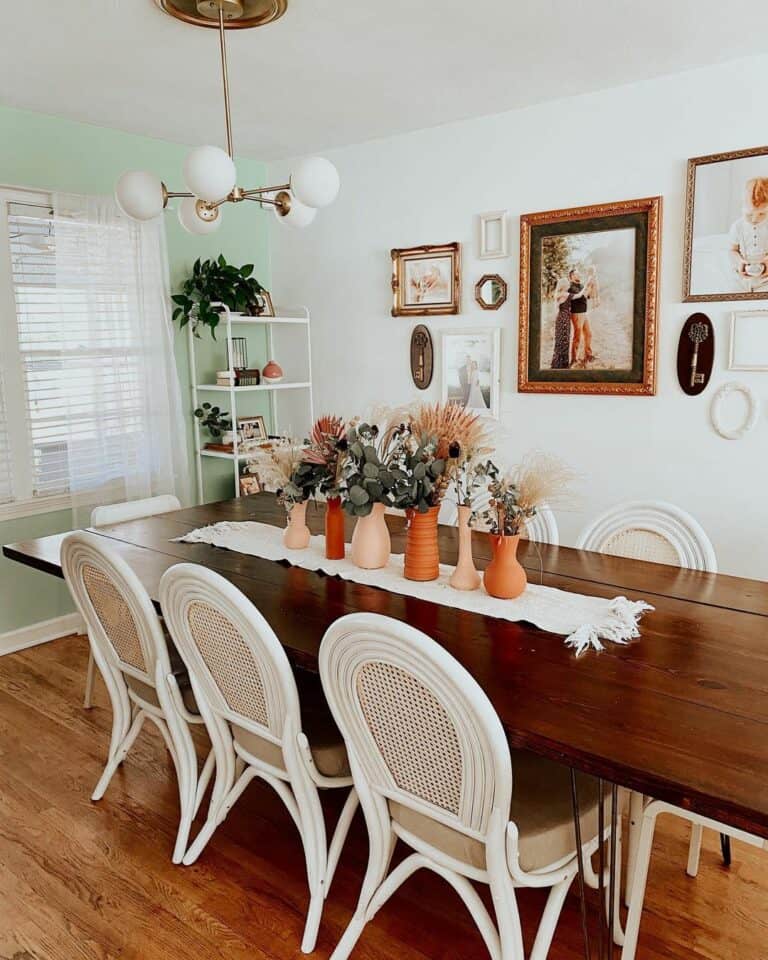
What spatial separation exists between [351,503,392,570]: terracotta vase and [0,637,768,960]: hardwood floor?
81cm

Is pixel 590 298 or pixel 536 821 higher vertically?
pixel 590 298

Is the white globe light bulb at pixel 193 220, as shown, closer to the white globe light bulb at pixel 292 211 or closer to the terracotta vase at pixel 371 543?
the white globe light bulb at pixel 292 211

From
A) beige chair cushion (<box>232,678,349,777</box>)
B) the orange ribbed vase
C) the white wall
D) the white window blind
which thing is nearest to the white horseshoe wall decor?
the white wall

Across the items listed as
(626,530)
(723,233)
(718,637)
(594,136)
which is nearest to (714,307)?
(723,233)

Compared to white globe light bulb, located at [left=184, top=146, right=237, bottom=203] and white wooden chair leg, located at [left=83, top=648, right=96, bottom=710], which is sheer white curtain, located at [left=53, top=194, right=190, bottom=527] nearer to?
white wooden chair leg, located at [left=83, top=648, right=96, bottom=710]

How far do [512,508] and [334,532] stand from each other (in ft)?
2.26

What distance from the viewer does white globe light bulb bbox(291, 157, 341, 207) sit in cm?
221

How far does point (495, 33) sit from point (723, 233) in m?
1.19

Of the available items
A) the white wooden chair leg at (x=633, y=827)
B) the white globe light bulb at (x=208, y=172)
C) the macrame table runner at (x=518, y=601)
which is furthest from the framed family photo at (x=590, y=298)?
the white wooden chair leg at (x=633, y=827)

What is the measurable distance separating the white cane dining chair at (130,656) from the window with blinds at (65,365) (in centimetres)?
165

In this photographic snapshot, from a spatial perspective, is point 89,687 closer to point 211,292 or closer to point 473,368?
point 211,292

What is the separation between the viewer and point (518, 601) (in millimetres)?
2039

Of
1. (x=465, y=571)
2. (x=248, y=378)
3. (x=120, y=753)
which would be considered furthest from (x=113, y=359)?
(x=465, y=571)

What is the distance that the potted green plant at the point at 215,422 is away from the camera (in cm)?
436
